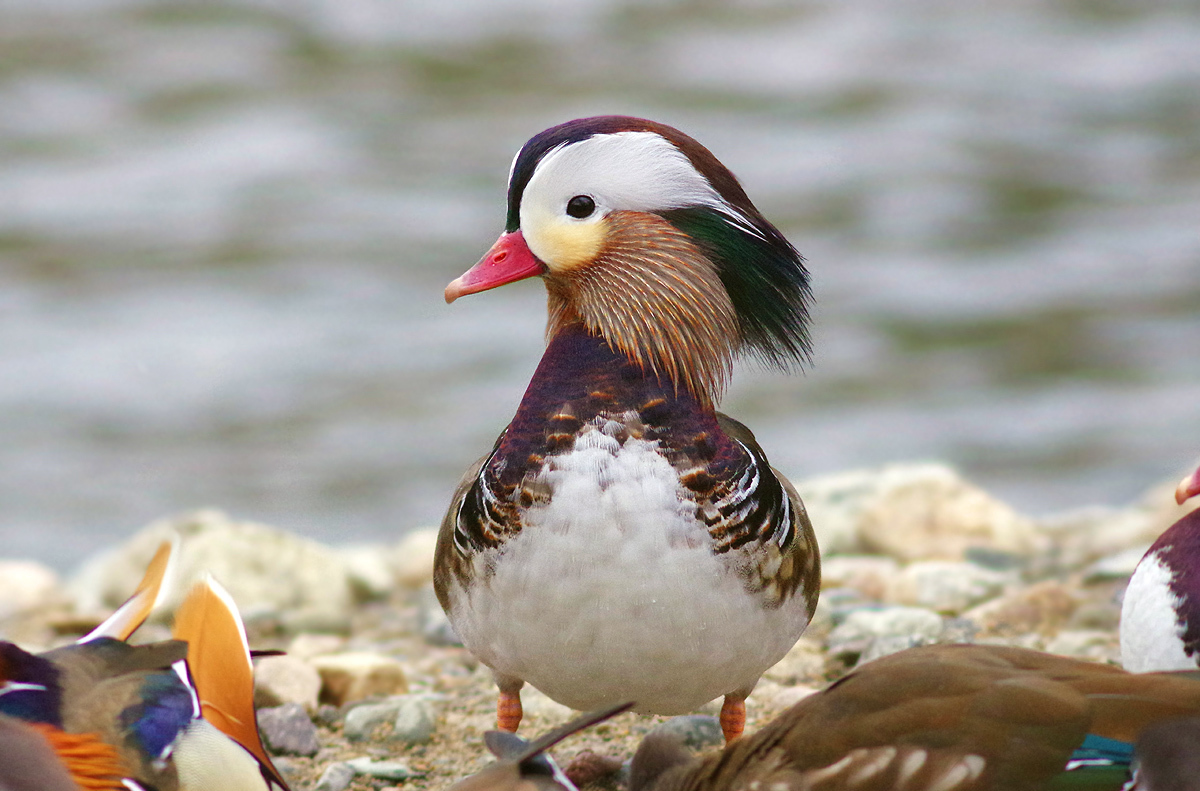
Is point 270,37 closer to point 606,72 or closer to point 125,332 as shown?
point 606,72

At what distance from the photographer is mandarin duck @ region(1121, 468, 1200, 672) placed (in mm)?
3135

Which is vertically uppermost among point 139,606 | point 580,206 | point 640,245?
point 580,206

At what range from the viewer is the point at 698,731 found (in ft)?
12.8

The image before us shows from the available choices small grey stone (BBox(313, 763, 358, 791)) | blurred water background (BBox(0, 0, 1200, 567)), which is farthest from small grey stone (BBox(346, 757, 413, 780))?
blurred water background (BBox(0, 0, 1200, 567))

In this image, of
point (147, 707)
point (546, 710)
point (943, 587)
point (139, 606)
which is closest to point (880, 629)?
point (943, 587)

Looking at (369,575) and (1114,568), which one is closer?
(1114,568)

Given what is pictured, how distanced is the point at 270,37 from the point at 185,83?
1.26m

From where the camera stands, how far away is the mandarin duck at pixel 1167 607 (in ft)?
10.3

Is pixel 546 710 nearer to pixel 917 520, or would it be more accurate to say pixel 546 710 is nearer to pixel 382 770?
pixel 382 770

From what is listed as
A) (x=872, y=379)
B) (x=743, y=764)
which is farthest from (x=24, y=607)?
(x=872, y=379)

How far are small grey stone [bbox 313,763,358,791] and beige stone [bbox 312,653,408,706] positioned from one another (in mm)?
609

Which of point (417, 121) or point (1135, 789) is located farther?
point (417, 121)

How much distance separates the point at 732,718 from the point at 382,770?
0.87 m

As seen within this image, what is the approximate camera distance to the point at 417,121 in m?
14.0
